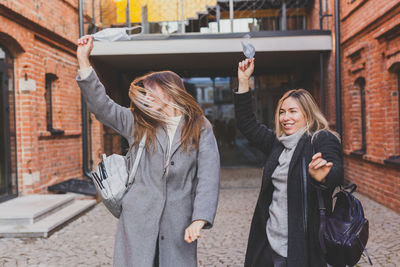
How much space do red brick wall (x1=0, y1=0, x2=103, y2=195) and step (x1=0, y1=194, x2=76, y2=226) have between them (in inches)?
20.2

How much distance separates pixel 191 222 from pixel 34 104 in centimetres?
593

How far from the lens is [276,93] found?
13.8 meters

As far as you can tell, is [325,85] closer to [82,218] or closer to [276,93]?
[276,93]

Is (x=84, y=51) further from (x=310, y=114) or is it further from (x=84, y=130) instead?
(x=84, y=130)

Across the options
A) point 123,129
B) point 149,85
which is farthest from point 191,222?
point 149,85

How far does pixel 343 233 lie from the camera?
2.10 metres

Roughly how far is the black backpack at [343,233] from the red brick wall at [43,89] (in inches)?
233

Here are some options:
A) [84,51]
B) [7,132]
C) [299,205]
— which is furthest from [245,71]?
[7,132]

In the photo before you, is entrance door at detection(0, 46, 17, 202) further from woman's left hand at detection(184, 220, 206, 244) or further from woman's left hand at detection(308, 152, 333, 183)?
woman's left hand at detection(308, 152, 333, 183)

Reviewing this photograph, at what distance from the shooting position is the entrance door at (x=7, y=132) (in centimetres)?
682

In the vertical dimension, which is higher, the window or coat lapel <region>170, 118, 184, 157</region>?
the window

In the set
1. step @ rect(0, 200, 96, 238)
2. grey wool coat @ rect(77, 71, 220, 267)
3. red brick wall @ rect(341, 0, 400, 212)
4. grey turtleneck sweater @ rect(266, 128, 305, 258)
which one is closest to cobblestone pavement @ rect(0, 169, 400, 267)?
step @ rect(0, 200, 96, 238)

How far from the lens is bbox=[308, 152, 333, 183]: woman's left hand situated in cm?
202

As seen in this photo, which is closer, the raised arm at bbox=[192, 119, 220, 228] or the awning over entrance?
the raised arm at bbox=[192, 119, 220, 228]
